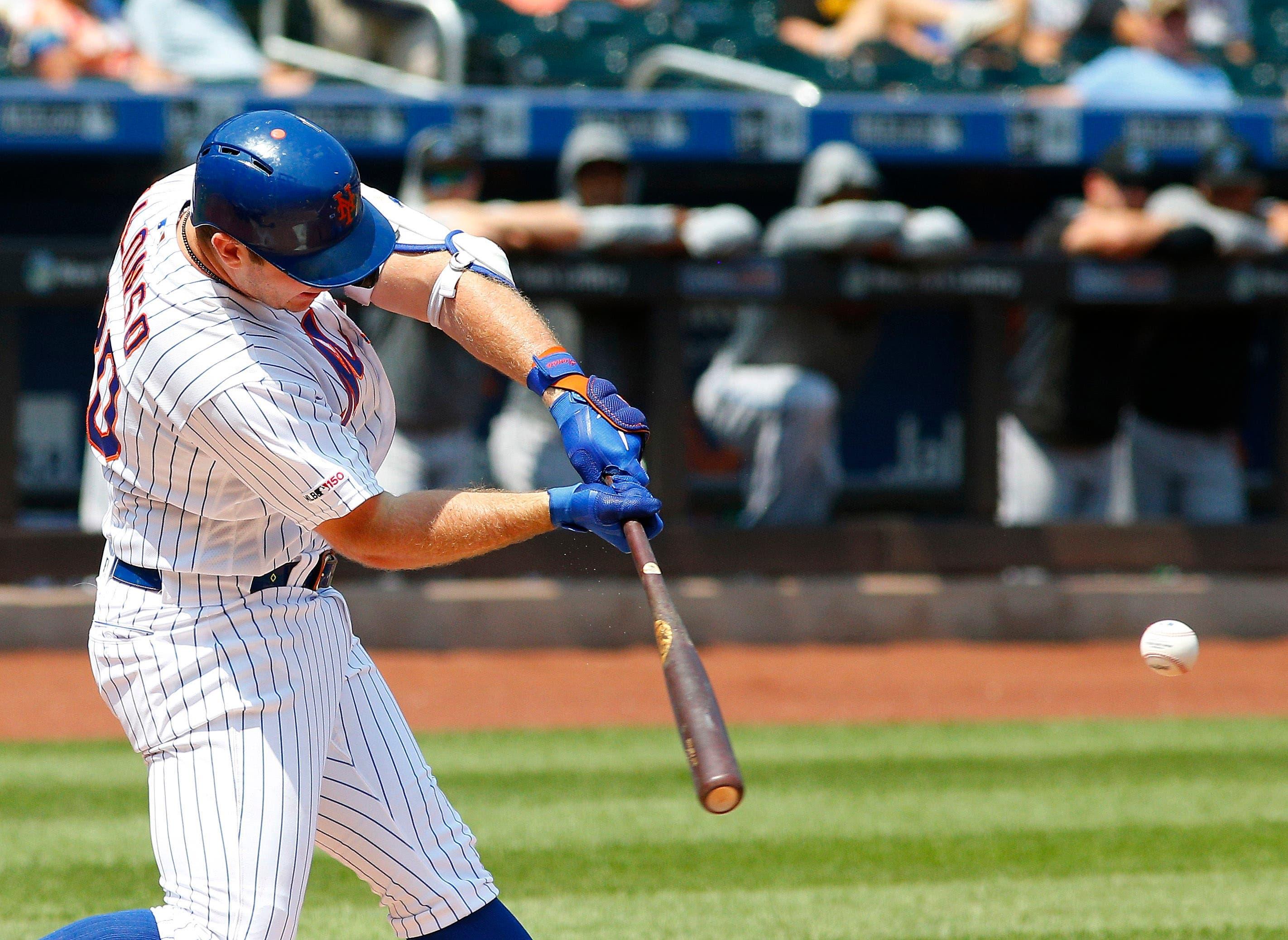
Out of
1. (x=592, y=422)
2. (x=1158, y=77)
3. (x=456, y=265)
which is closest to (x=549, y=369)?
(x=592, y=422)

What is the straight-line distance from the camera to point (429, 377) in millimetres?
6746

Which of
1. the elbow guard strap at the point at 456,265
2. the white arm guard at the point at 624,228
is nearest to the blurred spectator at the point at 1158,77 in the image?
the white arm guard at the point at 624,228

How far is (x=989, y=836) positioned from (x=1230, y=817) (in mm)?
717

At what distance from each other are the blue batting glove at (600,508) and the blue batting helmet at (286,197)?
0.41m

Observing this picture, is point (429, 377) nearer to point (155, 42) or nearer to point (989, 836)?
point (155, 42)

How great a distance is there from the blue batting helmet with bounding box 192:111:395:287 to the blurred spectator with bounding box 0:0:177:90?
5388 millimetres

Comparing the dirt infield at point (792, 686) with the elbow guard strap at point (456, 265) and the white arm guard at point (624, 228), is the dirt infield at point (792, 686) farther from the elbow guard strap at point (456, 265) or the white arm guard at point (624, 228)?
the elbow guard strap at point (456, 265)

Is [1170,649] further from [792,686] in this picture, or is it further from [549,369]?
[792,686]

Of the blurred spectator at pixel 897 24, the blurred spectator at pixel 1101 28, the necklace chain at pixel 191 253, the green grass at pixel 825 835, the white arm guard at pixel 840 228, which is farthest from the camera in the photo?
the blurred spectator at pixel 1101 28

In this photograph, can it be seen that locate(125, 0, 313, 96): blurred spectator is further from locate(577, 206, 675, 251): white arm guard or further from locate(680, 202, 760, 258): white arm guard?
locate(680, 202, 760, 258): white arm guard

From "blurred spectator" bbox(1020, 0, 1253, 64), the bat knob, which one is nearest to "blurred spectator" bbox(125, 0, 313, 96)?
"blurred spectator" bbox(1020, 0, 1253, 64)

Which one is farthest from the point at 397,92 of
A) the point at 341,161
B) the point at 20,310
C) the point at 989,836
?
the point at 341,161

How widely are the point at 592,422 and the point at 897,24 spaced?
293 inches

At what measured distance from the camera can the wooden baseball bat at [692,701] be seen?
75.7 inches
